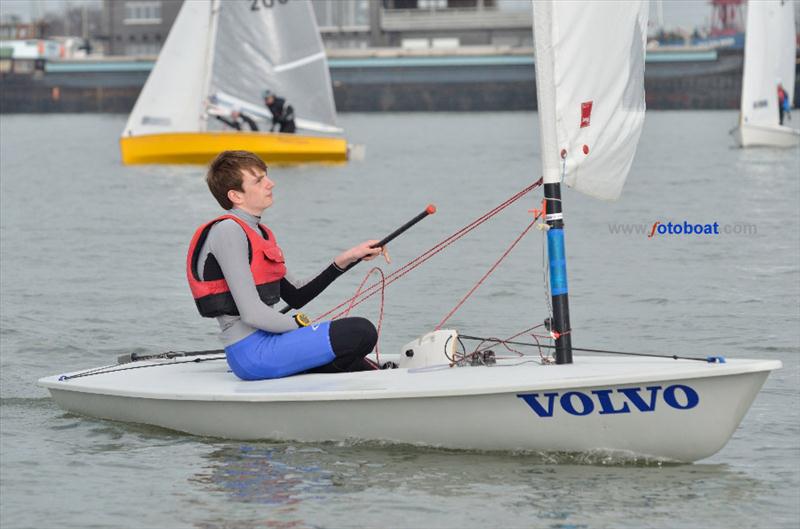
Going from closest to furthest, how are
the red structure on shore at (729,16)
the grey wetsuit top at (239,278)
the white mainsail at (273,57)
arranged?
the grey wetsuit top at (239,278), the white mainsail at (273,57), the red structure on shore at (729,16)

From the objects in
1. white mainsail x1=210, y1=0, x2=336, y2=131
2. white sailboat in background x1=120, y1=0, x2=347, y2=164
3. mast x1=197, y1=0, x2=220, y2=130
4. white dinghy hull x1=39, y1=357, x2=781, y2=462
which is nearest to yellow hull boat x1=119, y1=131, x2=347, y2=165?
white sailboat in background x1=120, y1=0, x2=347, y2=164

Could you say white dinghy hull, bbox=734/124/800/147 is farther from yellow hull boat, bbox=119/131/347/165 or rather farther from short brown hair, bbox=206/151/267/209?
short brown hair, bbox=206/151/267/209

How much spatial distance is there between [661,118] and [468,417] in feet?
193

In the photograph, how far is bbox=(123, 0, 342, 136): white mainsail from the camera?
93.0 ft

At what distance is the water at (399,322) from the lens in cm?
618

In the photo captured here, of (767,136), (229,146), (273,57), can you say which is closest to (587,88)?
(229,146)

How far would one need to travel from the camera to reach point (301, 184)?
86.8ft

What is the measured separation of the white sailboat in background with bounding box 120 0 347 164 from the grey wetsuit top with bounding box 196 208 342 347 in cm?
2085

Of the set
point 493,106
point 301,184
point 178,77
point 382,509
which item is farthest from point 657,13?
point 493,106

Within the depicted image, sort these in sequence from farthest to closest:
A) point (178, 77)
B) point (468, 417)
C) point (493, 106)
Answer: point (493, 106) < point (178, 77) < point (468, 417)

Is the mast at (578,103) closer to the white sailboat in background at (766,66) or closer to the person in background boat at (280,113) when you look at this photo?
the person in background boat at (280,113)

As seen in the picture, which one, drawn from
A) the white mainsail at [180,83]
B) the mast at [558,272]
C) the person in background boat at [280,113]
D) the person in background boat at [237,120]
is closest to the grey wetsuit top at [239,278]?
the mast at [558,272]

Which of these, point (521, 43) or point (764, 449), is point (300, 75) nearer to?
point (764, 449)

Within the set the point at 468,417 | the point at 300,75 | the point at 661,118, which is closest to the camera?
the point at 468,417
